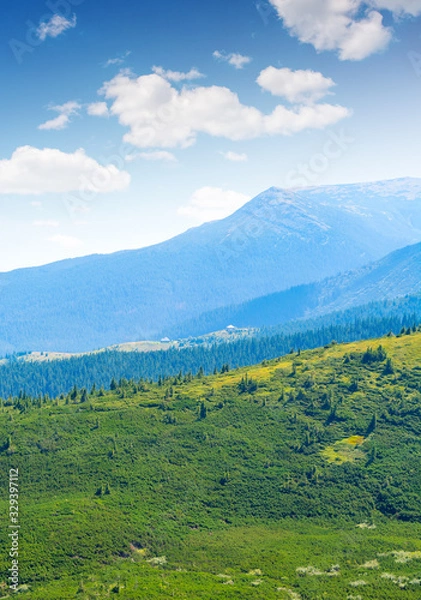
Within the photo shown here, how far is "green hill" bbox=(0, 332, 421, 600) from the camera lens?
10331 cm

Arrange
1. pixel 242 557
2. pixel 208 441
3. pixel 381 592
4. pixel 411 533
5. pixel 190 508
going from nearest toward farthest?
pixel 381 592, pixel 242 557, pixel 411 533, pixel 190 508, pixel 208 441

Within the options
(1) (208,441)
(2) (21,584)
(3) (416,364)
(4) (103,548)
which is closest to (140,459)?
(1) (208,441)

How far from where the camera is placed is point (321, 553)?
113938 millimetres

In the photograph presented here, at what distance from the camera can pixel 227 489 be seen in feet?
467

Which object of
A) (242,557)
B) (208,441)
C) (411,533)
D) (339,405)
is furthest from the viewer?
(339,405)

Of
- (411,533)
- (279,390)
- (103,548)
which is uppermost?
(279,390)

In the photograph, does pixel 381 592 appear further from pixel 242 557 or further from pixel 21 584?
pixel 21 584

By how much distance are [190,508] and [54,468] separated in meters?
35.9

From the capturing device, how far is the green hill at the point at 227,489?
10331 centimetres

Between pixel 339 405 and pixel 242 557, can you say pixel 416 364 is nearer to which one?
pixel 339 405

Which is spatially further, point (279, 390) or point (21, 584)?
point (279, 390)

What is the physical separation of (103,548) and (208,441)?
5156 centimetres

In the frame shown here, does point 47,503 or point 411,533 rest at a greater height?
point 47,503

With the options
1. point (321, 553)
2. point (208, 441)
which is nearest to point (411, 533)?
point (321, 553)
